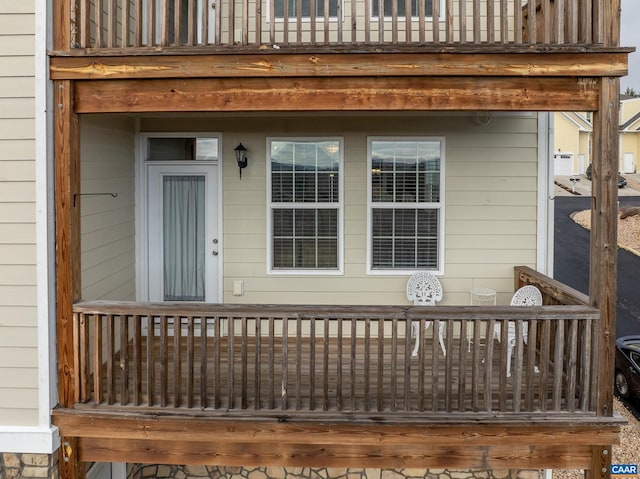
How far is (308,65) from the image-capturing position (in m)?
3.89

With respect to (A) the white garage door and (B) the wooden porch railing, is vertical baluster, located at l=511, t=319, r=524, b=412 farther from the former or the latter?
(A) the white garage door

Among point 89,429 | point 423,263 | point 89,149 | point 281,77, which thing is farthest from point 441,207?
point 89,429

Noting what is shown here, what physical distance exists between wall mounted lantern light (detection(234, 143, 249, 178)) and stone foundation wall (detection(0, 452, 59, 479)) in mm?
3348

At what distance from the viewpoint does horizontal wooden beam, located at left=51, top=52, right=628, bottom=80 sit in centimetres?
385

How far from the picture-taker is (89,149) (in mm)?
4746

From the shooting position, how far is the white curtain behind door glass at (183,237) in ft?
19.4

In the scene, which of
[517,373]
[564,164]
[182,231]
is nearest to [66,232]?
[182,231]

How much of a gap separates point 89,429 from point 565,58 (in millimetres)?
4677

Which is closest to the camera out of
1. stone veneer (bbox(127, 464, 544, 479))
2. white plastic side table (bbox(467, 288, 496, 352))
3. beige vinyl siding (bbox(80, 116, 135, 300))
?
beige vinyl siding (bbox(80, 116, 135, 300))

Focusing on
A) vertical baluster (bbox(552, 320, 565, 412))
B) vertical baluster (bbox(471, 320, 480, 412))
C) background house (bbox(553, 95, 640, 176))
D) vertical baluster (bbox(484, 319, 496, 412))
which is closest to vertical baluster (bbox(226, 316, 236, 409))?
vertical baluster (bbox(471, 320, 480, 412))

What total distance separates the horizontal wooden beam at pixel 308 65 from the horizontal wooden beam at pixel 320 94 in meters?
0.06

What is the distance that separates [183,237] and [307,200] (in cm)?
152

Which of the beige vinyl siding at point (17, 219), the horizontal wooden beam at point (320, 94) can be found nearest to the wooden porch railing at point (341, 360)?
the beige vinyl siding at point (17, 219)

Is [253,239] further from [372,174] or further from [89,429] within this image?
[89,429]
